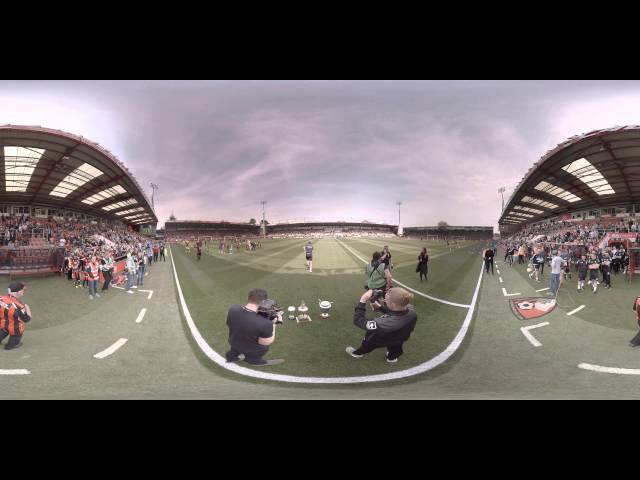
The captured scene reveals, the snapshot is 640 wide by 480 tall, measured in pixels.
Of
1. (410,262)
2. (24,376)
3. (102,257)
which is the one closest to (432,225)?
(410,262)

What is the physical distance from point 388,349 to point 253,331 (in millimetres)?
1261

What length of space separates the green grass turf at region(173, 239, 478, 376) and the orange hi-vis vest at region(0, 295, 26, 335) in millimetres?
1566

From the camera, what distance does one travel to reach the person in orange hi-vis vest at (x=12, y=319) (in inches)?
87.4

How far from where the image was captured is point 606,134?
2.39 metres

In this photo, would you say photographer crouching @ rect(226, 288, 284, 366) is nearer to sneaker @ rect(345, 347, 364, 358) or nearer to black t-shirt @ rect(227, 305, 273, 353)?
black t-shirt @ rect(227, 305, 273, 353)

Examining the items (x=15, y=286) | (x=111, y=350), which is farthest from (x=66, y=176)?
(x=111, y=350)

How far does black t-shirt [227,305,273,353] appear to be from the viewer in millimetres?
1876

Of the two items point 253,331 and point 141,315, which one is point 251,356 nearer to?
point 253,331

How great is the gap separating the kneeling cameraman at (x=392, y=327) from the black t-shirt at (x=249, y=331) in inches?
31.1

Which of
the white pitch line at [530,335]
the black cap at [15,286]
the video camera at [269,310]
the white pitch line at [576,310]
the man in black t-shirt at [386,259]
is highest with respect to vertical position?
the man in black t-shirt at [386,259]

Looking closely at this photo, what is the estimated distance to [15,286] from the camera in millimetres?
2379

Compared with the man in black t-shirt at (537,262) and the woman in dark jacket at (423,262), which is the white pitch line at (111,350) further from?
the man in black t-shirt at (537,262)

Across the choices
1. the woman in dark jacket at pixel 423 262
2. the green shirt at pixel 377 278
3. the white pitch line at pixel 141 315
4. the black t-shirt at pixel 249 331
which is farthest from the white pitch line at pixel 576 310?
the white pitch line at pixel 141 315

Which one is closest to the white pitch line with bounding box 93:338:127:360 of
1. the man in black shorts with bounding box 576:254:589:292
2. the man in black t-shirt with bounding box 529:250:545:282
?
the man in black t-shirt with bounding box 529:250:545:282
